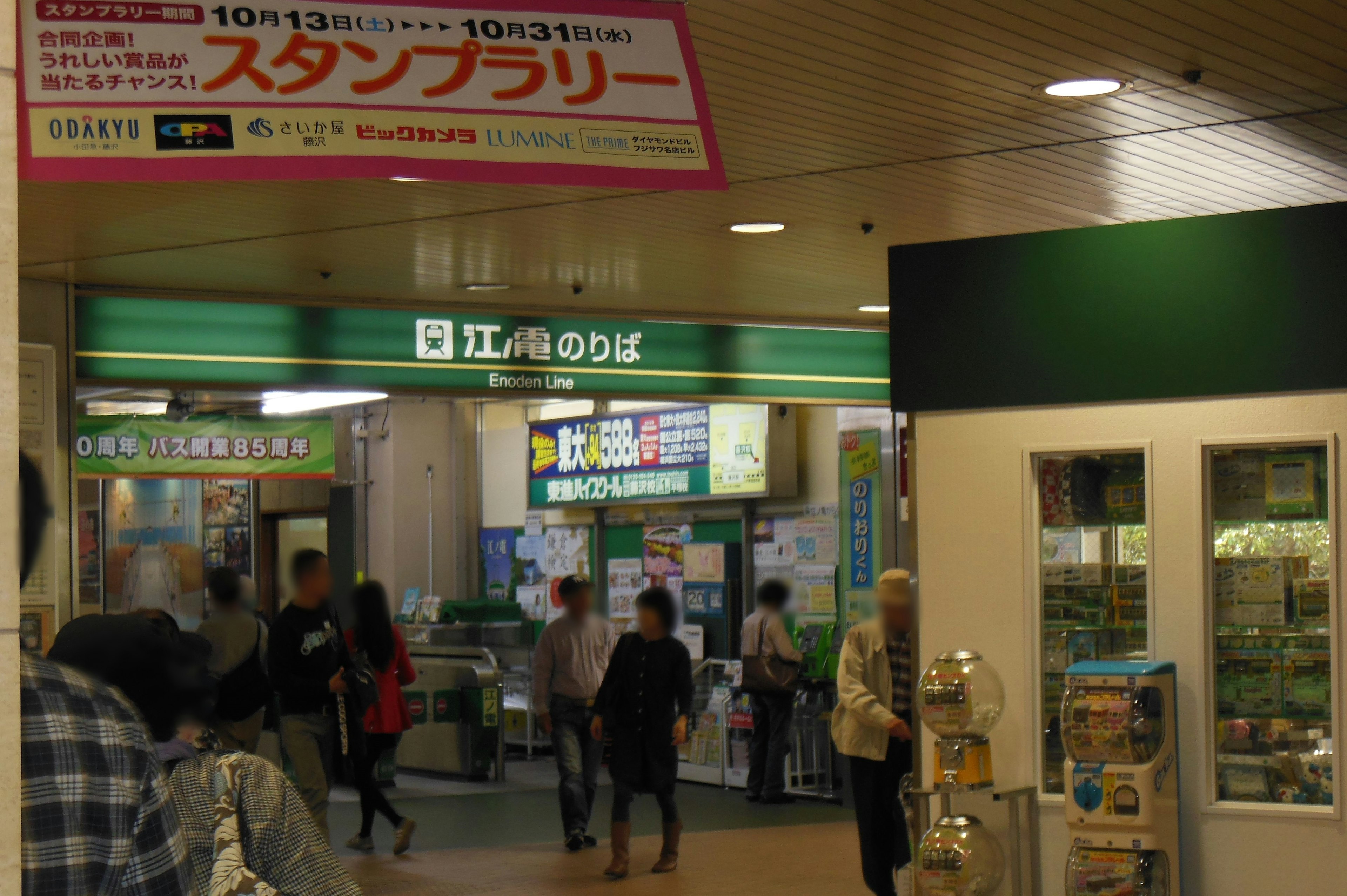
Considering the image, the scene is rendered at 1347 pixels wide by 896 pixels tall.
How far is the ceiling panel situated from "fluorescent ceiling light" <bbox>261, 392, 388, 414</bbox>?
4.22 meters

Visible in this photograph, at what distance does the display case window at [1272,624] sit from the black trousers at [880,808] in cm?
162

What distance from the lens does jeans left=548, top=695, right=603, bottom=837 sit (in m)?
9.34

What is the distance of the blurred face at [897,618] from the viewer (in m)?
6.92

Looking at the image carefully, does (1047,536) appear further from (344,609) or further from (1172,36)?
(344,609)

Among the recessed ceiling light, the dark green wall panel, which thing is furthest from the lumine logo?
the dark green wall panel

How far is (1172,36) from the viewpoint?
15.2 ft

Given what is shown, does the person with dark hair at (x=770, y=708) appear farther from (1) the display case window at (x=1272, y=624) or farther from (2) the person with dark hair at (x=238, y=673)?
(1) the display case window at (x=1272, y=624)

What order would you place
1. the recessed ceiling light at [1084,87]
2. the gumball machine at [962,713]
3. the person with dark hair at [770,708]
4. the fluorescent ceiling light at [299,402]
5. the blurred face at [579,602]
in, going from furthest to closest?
1. the fluorescent ceiling light at [299,402]
2. the person with dark hair at [770,708]
3. the blurred face at [579,602]
4. the gumball machine at [962,713]
5. the recessed ceiling light at [1084,87]

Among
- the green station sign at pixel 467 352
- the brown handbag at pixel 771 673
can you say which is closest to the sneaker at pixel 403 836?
the green station sign at pixel 467 352

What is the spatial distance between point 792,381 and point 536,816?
3613 mm

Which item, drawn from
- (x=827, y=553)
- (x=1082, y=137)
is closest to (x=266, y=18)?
(x=1082, y=137)

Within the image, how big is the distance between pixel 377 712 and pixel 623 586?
5156mm

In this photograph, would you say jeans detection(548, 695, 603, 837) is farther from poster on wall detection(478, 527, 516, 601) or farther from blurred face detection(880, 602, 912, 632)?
poster on wall detection(478, 527, 516, 601)

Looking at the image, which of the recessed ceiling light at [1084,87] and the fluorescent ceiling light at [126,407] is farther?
the fluorescent ceiling light at [126,407]
